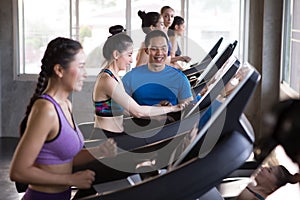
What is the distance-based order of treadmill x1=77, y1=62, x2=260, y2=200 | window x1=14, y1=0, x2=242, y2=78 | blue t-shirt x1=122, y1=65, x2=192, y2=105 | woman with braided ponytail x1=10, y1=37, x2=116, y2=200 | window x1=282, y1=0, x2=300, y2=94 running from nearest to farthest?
treadmill x1=77, y1=62, x2=260, y2=200
woman with braided ponytail x1=10, y1=37, x2=116, y2=200
blue t-shirt x1=122, y1=65, x2=192, y2=105
window x1=282, y1=0, x2=300, y2=94
window x1=14, y1=0, x2=242, y2=78

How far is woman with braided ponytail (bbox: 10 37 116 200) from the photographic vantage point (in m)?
2.21

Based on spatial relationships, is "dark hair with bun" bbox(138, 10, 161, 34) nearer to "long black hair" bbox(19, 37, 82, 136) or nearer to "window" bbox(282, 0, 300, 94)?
"window" bbox(282, 0, 300, 94)

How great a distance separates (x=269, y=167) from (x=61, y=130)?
31.2 inches

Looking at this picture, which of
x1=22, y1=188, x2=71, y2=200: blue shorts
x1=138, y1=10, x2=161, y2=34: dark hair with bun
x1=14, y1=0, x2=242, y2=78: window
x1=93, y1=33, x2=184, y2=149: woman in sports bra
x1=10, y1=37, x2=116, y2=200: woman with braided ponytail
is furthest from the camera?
x1=14, y1=0, x2=242, y2=78: window

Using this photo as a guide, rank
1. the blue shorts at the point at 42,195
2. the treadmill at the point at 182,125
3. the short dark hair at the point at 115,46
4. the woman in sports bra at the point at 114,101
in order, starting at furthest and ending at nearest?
1. the short dark hair at the point at 115,46
2. the woman in sports bra at the point at 114,101
3. the treadmill at the point at 182,125
4. the blue shorts at the point at 42,195

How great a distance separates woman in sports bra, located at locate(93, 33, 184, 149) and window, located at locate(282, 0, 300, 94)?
8.52 feet

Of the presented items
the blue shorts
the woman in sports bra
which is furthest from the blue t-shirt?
the blue shorts

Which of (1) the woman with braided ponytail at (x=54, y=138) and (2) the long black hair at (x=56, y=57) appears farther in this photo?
(2) the long black hair at (x=56, y=57)

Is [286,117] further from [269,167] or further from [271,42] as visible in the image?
[271,42]

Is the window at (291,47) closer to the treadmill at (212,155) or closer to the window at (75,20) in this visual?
the window at (75,20)

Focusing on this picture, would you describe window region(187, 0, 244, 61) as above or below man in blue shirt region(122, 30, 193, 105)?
above

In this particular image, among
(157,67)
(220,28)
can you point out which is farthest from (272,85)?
(157,67)

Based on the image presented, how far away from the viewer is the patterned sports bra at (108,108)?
3875 millimetres

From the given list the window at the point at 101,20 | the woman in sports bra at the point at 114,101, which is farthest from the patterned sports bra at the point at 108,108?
the window at the point at 101,20
